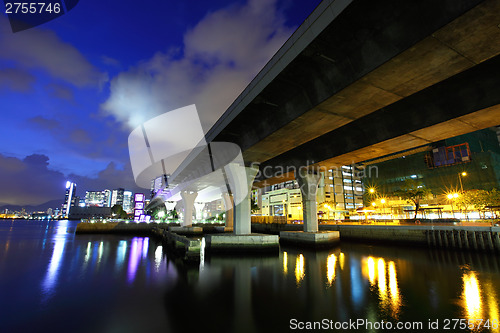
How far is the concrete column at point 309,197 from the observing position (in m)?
34.8

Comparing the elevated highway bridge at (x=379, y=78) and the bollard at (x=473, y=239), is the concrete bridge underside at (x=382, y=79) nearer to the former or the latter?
the elevated highway bridge at (x=379, y=78)

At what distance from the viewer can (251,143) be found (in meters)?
21.8

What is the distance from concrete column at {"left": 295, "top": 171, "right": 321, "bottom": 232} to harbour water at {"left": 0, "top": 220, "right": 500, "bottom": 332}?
43.8 ft

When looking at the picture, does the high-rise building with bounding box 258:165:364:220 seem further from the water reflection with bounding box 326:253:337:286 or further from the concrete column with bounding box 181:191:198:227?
the water reflection with bounding box 326:253:337:286

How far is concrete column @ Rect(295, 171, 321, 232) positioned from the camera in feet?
114

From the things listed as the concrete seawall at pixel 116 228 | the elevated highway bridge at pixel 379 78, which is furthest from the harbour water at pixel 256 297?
the concrete seawall at pixel 116 228

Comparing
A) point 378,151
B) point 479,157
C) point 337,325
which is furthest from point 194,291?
point 479,157

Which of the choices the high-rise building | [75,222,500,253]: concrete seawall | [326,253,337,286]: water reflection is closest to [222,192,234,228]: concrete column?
[75,222,500,253]: concrete seawall

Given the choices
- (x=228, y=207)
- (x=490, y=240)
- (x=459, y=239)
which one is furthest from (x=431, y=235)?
(x=228, y=207)

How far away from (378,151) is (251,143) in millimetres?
11532

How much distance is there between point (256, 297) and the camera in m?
12.7

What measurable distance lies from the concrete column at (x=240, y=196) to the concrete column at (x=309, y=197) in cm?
849

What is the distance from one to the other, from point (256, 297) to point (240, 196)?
1745 cm

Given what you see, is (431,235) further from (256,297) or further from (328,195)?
(328,195)
